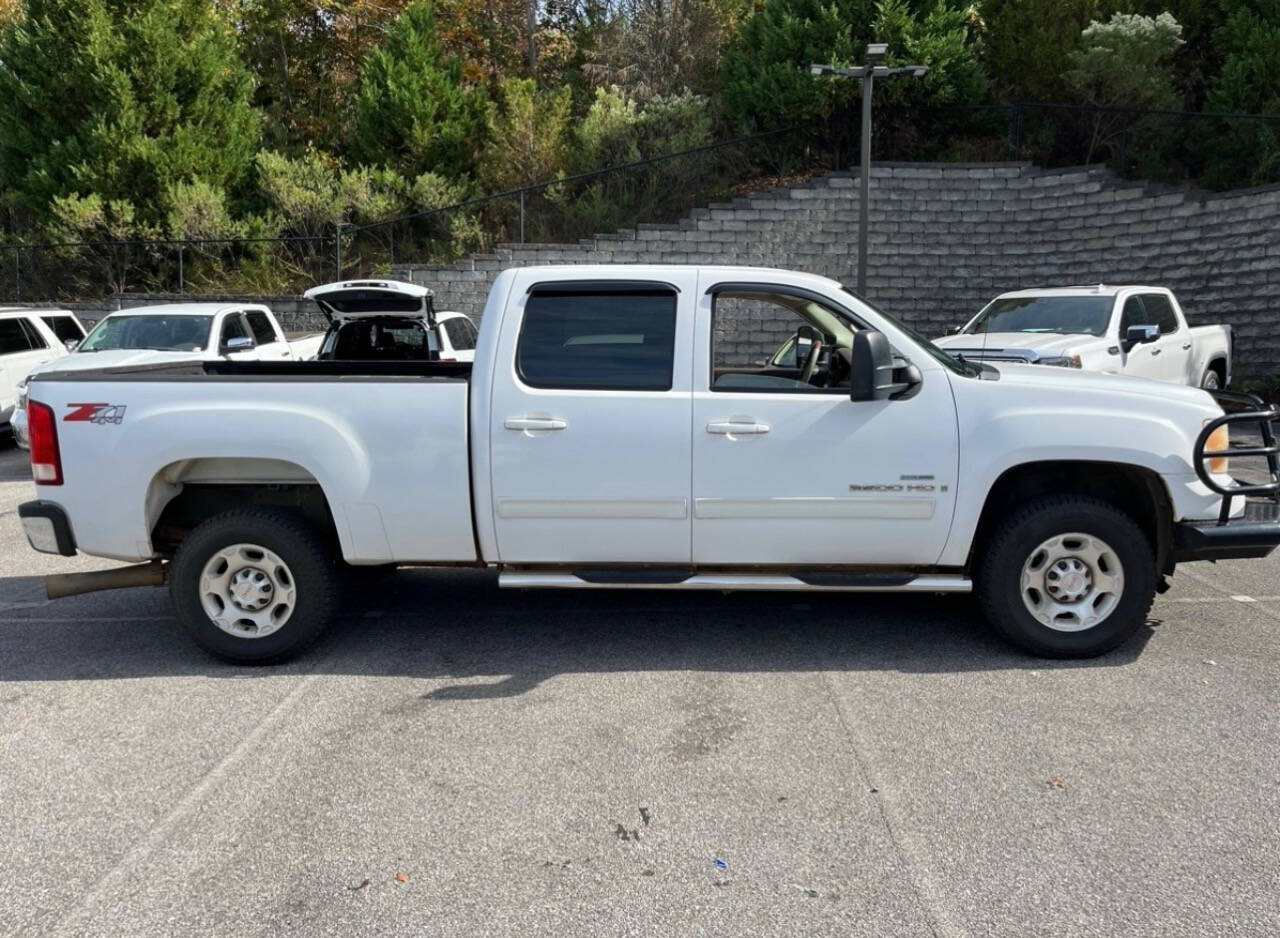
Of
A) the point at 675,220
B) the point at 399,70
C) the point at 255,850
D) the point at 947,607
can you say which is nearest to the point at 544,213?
the point at 675,220

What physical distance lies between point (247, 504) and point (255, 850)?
2.33 meters

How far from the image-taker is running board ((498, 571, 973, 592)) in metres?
5.00

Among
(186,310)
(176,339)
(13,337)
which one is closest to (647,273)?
(176,339)

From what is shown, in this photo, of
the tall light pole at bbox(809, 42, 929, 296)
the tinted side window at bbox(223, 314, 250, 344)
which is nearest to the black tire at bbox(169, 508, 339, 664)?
the tinted side window at bbox(223, 314, 250, 344)

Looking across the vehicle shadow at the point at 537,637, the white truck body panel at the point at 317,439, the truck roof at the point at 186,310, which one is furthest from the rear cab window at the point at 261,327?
the white truck body panel at the point at 317,439

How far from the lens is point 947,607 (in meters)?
6.11

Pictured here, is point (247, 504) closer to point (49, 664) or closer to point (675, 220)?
point (49, 664)

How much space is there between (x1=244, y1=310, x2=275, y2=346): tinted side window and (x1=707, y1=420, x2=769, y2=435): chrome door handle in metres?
9.82

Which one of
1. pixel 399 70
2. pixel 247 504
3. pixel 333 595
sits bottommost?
pixel 333 595

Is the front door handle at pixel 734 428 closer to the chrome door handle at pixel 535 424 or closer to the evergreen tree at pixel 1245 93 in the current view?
the chrome door handle at pixel 535 424

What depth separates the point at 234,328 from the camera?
12.9 m

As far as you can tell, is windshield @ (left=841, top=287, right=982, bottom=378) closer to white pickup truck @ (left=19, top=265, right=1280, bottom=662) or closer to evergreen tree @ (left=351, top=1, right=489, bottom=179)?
white pickup truck @ (left=19, top=265, right=1280, bottom=662)

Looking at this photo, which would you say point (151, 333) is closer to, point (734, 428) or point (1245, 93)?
point (734, 428)

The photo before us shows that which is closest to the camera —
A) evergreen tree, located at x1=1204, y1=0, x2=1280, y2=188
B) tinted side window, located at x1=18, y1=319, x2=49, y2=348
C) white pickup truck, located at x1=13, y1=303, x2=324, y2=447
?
white pickup truck, located at x1=13, y1=303, x2=324, y2=447
